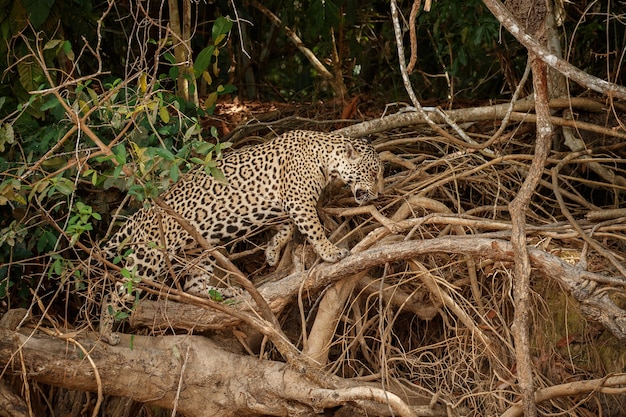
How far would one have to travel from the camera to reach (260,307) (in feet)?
18.3

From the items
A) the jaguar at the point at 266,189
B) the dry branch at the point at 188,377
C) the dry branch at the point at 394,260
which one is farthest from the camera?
Result: the jaguar at the point at 266,189

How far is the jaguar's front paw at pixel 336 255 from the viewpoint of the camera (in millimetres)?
5926

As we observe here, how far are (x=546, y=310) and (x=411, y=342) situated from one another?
3.45ft

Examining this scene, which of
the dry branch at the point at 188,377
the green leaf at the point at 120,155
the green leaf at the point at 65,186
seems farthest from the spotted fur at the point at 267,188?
the green leaf at the point at 120,155

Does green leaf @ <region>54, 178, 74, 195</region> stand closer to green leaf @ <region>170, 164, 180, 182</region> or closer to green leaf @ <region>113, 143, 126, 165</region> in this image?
green leaf @ <region>113, 143, 126, 165</region>

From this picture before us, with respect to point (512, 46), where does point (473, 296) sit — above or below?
below

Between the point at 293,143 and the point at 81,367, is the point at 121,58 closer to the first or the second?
the point at 293,143

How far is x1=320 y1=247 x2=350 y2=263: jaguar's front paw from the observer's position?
19.4ft

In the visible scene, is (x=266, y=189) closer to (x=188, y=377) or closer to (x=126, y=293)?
(x=126, y=293)

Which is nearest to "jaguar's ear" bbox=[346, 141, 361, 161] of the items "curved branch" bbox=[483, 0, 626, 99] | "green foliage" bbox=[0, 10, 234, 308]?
"green foliage" bbox=[0, 10, 234, 308]

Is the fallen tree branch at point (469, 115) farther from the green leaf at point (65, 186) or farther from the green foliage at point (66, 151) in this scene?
the green leaf at point (65, 186)

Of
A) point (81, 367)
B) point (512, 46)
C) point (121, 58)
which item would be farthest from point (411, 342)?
point (121, 58)

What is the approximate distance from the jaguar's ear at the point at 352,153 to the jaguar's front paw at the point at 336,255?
70 cm

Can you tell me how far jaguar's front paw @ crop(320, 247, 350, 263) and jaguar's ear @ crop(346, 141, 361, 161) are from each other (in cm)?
70
